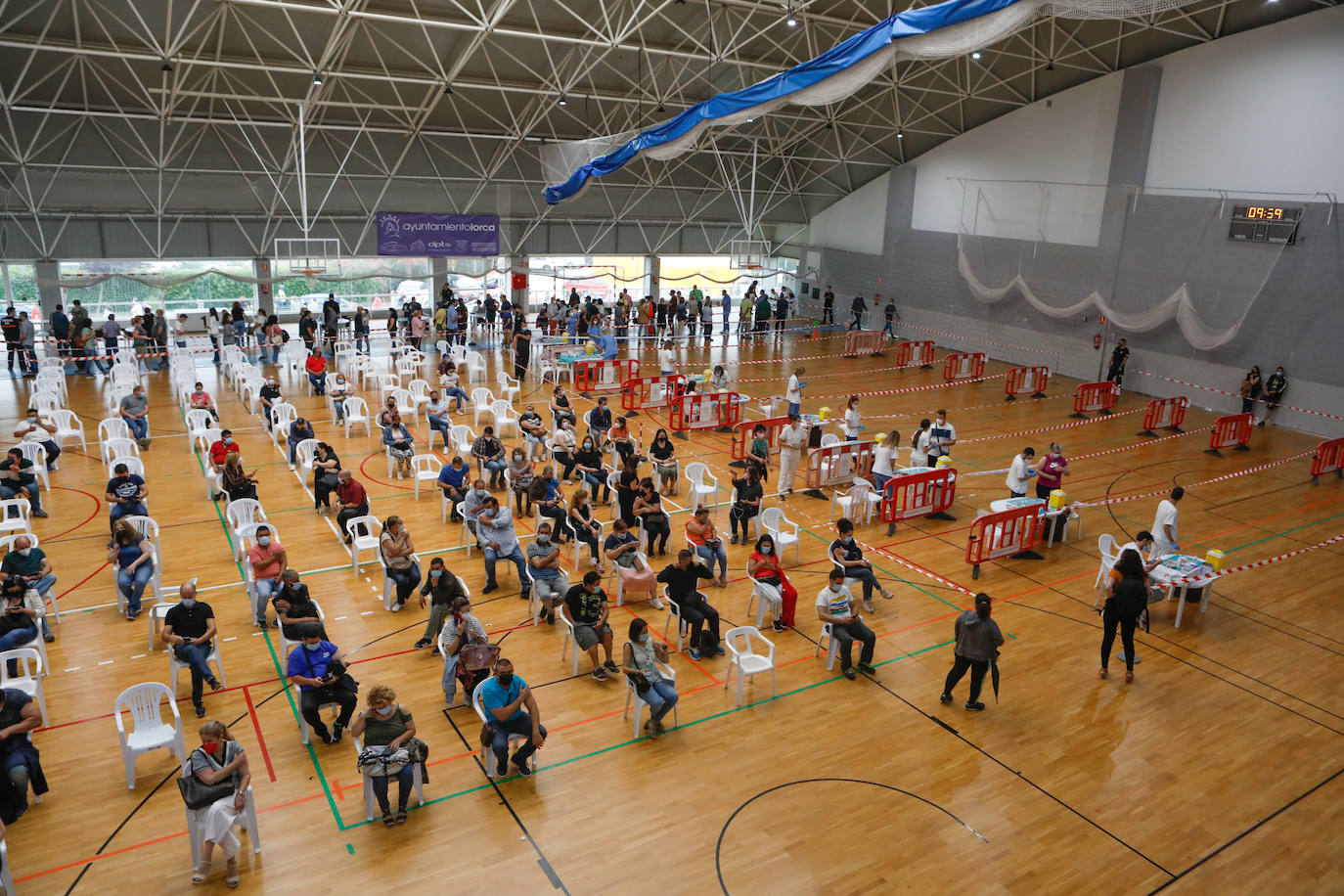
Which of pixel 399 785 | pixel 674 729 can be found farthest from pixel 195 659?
pixel 674 729

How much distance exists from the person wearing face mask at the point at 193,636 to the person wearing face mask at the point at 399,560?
2266 millimetres

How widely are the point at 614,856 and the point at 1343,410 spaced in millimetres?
20487

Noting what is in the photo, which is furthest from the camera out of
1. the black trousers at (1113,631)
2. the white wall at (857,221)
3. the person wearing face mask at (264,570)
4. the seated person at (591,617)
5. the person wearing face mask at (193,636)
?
the white wall at (857,221)

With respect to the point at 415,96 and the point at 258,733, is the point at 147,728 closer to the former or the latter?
the point at 258,733

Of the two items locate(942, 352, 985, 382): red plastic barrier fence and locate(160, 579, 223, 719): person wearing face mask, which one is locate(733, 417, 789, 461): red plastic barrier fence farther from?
locate(942, 352, 985, 382): red plastic barrier fence

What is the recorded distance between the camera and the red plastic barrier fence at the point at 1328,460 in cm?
1673

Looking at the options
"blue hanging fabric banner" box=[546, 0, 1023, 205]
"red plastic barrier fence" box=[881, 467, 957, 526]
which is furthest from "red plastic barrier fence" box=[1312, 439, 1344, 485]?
"blue hanging fabric banner" box=[546, 0, 1023, 205]

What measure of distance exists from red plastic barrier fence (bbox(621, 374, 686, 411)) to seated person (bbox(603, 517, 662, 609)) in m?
9.69

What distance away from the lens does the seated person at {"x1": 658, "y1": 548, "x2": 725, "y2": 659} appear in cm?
972

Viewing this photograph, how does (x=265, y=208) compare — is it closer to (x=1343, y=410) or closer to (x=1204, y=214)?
(x=1204, y=214)

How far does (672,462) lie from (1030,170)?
18.7 m

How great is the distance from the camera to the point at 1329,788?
7.97 metres

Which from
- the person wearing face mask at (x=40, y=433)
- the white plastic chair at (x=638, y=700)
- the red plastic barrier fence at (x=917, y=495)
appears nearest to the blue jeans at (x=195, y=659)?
the white plastic chair at (x=638, y=700)

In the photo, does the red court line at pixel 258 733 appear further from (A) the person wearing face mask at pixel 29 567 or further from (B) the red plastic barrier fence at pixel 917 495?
(B) the red plastic barrier fence at pixel 917 495
